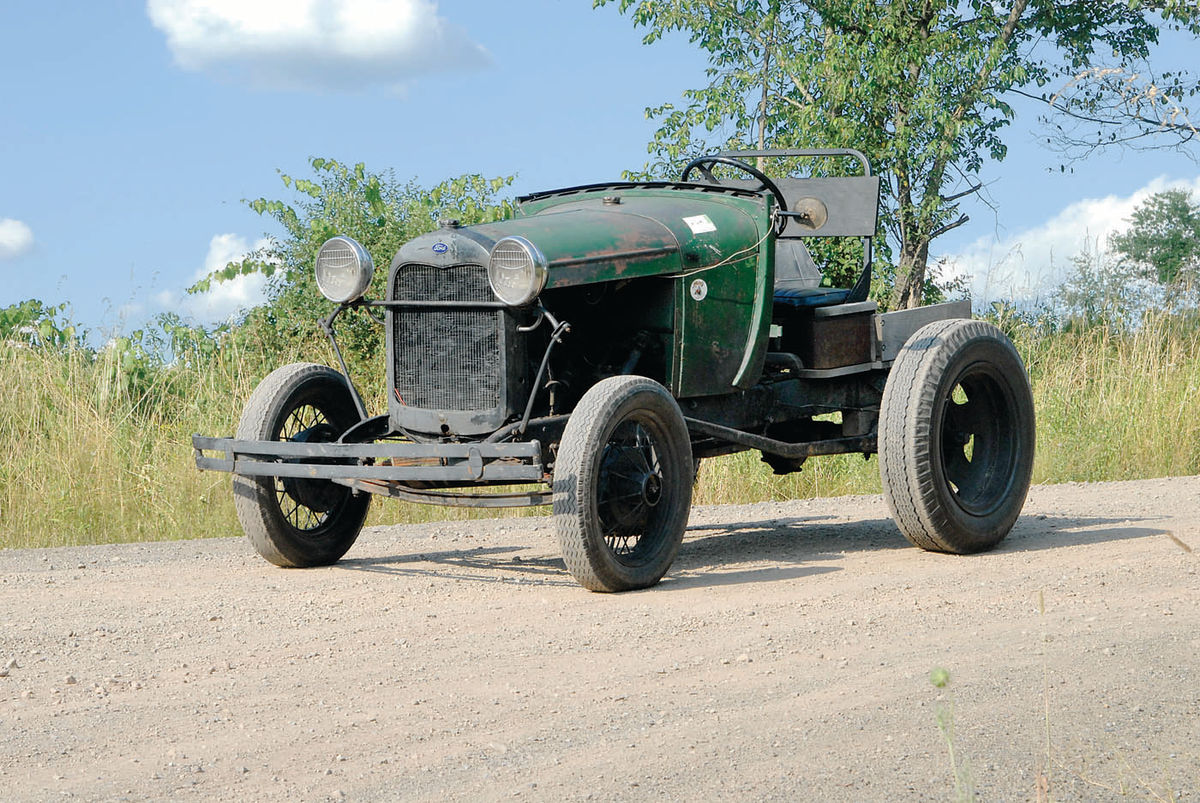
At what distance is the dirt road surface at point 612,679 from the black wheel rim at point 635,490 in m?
0.26

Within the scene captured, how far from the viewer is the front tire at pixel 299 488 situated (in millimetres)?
6625

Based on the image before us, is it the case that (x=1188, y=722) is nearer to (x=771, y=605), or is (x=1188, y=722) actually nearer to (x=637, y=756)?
(x=637, y=756)

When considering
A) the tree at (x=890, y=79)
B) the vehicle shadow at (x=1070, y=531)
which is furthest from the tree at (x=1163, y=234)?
the vehicle shadow at (x=1070, y=531)

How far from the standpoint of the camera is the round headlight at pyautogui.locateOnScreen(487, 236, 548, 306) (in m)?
5.78

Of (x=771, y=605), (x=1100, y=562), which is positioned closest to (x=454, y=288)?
(x=771, y=605)

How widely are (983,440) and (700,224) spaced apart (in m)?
2.09

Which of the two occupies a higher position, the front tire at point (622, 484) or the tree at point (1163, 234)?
the tree at point (1163, 234)

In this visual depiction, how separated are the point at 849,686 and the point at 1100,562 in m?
2.87

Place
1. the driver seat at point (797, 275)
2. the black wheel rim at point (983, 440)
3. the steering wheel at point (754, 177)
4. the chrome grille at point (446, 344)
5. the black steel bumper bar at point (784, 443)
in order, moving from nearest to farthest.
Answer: the chrome grille at point (446, 344) < the black steel bumper bar at point (784, 443) < the steering wheel at point (754, 177) < the black wheel rim at point (983, 440) < the driver seat at point (797, 275)

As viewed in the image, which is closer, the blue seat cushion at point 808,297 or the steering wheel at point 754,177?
the steering wheel at point 754,177

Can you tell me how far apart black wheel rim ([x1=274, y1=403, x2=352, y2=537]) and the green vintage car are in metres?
0.01

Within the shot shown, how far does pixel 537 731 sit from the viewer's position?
150 inches

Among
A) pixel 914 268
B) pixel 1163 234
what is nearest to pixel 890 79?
pixel 914 268

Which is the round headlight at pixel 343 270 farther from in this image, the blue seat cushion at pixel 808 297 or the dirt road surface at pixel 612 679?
the blue seat cushion at pixel 808 297
